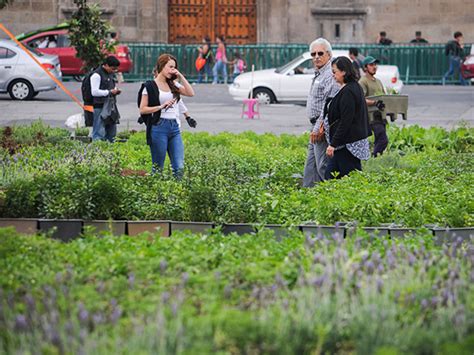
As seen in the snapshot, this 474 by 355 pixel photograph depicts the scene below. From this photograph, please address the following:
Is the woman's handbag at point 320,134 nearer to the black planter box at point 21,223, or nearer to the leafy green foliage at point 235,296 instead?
the black planter box at point 21,223

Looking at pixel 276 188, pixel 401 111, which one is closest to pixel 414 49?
pixel 401 111

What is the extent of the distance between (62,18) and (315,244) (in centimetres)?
3834

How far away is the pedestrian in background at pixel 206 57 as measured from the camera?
133 ft

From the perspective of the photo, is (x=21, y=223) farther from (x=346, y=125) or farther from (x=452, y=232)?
(x=346, y=125)

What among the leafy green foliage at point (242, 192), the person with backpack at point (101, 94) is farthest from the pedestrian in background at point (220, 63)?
the leafy green foliage at point (242, 192)

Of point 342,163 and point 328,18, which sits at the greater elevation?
point 328,18

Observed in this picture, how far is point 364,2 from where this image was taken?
4522 cm

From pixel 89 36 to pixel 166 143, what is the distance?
33.4ft

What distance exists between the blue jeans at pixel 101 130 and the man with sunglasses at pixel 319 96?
19.9 ft

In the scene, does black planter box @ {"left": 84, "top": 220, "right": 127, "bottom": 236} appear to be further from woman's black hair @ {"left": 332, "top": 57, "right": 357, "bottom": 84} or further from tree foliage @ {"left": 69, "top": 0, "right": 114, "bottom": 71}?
tree foliage @ {"left": 69, "top": 0, "right": 114, "bottom": 71}

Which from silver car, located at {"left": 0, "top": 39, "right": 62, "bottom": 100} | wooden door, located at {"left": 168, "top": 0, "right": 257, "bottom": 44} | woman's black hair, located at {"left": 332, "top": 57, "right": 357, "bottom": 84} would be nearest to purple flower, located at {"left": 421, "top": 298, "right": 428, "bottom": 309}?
woman's black hair, located at {"left": 332, "top": 57, "right": 357, "bottom": 84}

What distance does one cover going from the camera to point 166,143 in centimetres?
1348

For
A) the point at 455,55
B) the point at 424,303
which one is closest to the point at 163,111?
the point at 424,303

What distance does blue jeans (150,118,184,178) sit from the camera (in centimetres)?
1341
